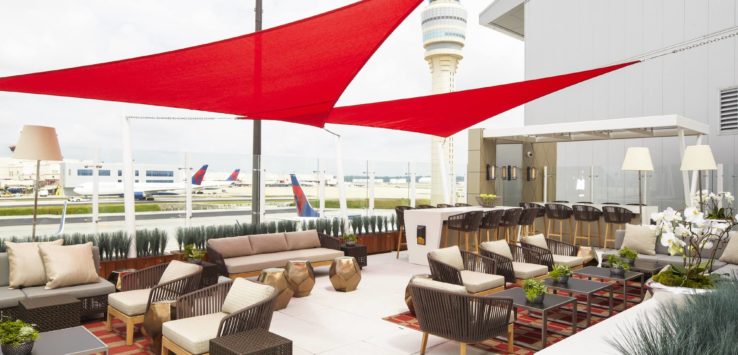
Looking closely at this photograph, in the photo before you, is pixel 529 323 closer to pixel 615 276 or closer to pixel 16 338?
pixel 615 276

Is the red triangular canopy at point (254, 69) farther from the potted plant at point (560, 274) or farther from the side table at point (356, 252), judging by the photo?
the side table at point (356, 252)

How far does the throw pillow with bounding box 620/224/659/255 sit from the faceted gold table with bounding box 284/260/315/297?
5.40 m

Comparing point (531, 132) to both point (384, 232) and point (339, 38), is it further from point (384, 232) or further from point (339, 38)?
point (339, 38)

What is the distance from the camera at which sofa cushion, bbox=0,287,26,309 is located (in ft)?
16.5

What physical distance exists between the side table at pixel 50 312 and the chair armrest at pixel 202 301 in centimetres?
129

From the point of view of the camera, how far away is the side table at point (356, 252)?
8.88 m

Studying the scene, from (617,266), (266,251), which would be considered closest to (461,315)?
(617,266)

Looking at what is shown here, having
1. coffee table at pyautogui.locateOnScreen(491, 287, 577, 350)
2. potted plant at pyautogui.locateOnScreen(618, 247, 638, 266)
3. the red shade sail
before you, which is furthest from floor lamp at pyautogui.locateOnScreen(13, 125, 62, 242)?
potted plant at pyautogui.locateOnScreen(618, 247, 638, 266)

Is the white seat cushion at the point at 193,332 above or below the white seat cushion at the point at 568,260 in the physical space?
below

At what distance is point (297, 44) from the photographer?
3.95 m

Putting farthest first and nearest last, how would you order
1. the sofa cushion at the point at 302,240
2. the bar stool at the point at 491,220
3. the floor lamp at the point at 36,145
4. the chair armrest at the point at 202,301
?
the bar stool at the point at 491,220
the sofa cushion at the point at 302,240
the floor lamp at the point at 36,145
the chair armrest at the point at 202,301

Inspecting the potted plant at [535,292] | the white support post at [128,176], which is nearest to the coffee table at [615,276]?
the potted plant at [535,292]

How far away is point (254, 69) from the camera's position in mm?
4496

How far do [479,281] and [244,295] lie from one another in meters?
3.02
